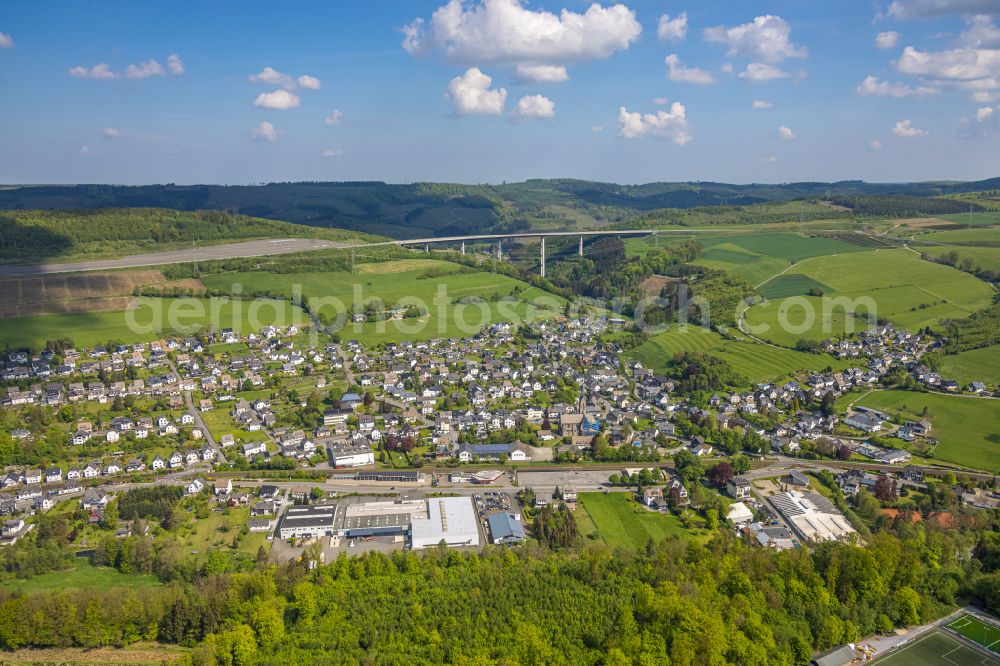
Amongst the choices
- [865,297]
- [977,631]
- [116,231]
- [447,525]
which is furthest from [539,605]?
[116,231]

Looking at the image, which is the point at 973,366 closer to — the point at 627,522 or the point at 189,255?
the point at 627,522

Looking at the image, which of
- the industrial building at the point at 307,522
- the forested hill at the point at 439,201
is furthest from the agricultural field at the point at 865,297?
the industrial building at the point at 307,522

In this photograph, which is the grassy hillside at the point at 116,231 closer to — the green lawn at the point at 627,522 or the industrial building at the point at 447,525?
the industrial building at the point at 447,525

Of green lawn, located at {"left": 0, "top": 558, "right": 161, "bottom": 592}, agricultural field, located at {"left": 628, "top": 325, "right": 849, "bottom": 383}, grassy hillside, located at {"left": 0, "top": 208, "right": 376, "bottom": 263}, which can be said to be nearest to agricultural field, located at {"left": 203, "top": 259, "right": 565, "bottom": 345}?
agricultural field, located at {"left": 628, "top": 325, "right": 849, "bottom": 383}

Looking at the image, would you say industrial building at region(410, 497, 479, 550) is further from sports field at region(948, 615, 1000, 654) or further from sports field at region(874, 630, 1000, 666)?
sports field at region(948, 615, 1000, 654)

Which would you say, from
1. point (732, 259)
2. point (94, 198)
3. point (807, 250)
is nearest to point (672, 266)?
point (732, 259)

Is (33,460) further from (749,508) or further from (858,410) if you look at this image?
(858,410)

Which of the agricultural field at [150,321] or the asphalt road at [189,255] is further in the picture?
the asphalt road at [189,255]
